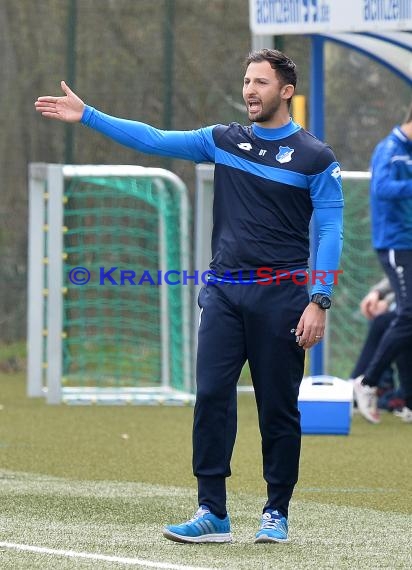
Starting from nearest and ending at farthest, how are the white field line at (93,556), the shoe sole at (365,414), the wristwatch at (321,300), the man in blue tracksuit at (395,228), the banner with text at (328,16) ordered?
the white field line at (93,556)
the wristwatch at (321,300)
the man in blue tracksuit at (395,228)
the shoe sole at (365,414)
the banner with text at (328,16)

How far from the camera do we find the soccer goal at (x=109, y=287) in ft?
39.0

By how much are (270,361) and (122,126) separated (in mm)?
1066

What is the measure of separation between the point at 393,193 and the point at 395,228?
240mm

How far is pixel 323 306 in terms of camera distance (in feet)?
19.3

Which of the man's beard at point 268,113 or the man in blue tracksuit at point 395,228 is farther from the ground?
the man's beard at point 268,113

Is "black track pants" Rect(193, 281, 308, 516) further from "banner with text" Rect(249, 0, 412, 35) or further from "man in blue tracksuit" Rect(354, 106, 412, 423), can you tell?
"banner with text" Rect(249, 0, 412, 35)

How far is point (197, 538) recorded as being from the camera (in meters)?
5.93

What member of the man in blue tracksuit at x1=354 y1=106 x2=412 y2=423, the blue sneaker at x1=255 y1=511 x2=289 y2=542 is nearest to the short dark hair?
the blue sneaker at x1=255 y1=511 x2=289 y2=542

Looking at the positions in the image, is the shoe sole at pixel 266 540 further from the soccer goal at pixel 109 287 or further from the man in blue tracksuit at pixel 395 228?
the soccer goal at pixel 109 287

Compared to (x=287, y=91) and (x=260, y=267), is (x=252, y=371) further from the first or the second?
(x=287, y=91)

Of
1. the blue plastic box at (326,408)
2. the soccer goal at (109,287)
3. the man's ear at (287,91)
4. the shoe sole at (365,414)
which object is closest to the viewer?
the man's ear at (287,91)

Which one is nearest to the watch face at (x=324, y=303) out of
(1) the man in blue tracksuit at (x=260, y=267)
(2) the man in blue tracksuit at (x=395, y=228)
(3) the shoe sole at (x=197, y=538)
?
(1) the man in blue tracksuit at (x=260, y=267)

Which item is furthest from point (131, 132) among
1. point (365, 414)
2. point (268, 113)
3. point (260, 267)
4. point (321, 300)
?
point (365, 414)

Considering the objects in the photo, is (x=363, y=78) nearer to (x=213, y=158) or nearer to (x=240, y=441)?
(x=240, y=441)
